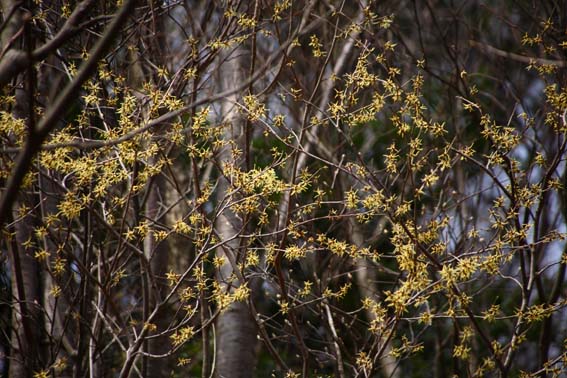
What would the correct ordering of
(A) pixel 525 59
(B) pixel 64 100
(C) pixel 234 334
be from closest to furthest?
(B) pixel 64 100
(A) pixel 525 59
(C) pixel 234 334

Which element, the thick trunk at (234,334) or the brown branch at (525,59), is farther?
the thick trunk at (234,334)

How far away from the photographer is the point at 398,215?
3.52 m

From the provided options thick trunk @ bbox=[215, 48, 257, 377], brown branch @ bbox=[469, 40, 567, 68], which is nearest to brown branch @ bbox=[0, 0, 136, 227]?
brown branch @ bbox=[469, 40, 567, 68]

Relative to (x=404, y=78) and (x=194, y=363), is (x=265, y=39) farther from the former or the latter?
(x=194, y=363)

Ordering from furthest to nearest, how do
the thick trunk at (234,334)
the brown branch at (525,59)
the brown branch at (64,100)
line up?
the thick trunk at (234,334) → the brown branch at (525,59) → the brown branch at (64,100)

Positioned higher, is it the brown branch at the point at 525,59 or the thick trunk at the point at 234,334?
the brown branch at the point at 525,59

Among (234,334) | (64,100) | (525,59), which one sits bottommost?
(64,100)

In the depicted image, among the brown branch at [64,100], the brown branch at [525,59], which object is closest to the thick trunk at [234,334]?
the brown branch at [525,59]

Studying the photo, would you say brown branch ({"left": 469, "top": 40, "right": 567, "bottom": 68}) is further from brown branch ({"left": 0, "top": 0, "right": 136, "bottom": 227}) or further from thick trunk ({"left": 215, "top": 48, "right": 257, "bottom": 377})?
brown branch ({"left": 0, "top": 0, "right": 136, "bottom": 227})

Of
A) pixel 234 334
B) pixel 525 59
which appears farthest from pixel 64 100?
pixel 525 59

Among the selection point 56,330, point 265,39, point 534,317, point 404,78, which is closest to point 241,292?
point 534,317

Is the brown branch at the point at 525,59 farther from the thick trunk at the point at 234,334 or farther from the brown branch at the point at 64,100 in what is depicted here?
the brown branch at the point at 64,100

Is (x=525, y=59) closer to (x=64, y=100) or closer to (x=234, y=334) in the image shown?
(x=234, y=334)

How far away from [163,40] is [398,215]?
272 cm
